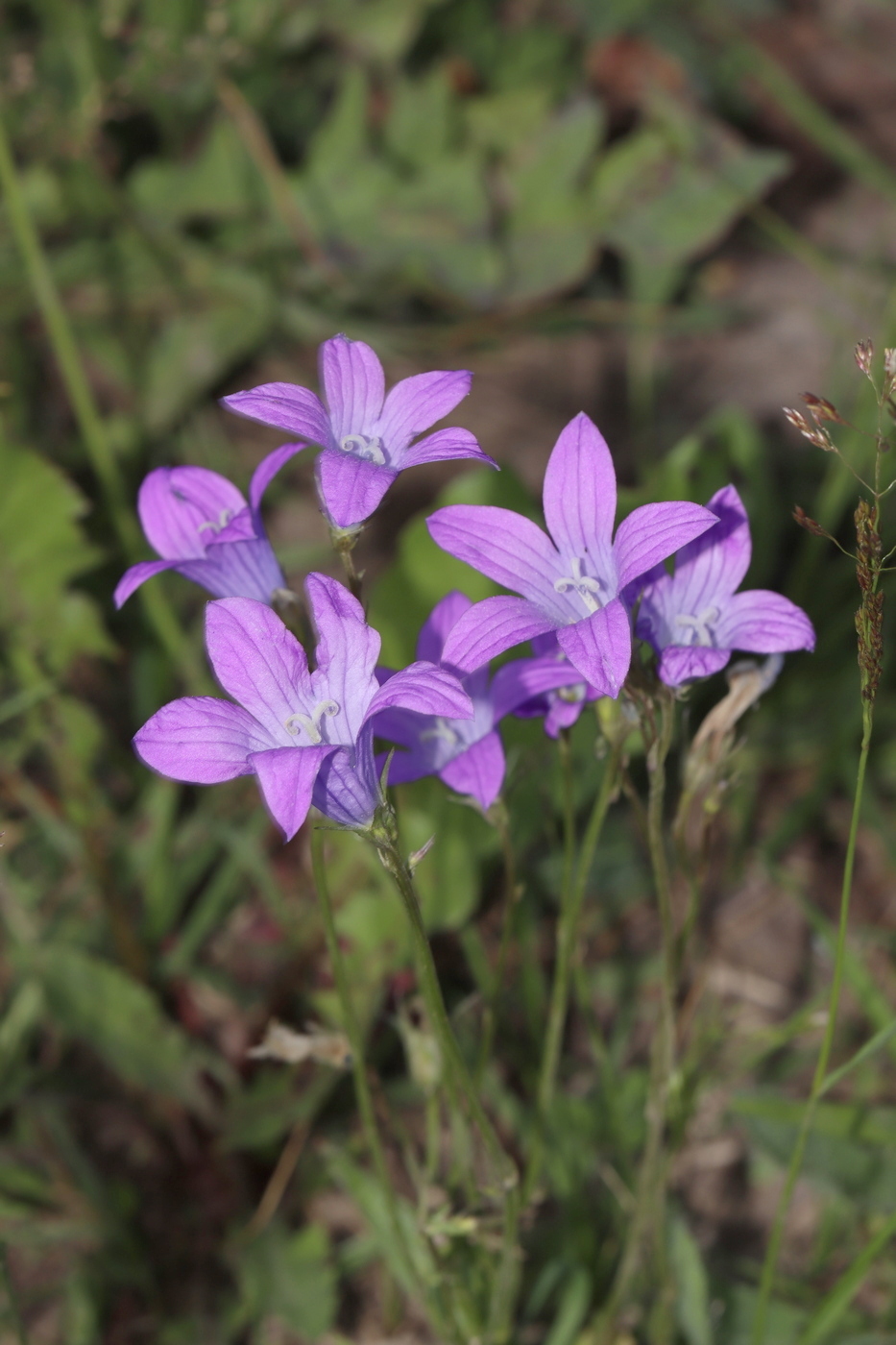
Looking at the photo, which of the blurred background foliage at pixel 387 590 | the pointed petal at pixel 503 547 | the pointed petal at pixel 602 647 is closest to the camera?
the pointed petal at pixel 602 647

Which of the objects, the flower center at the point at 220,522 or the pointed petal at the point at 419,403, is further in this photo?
the flower center at the point at 220,522

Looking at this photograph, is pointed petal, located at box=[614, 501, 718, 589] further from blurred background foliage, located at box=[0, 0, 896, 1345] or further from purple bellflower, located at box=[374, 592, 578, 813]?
blurred background foliage, located at box=[0, 0, 896, 1345]

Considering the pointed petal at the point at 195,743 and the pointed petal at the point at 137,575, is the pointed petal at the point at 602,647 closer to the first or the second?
the pointed petal at the point at 195,743

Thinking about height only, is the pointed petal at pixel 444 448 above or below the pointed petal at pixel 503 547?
→ above

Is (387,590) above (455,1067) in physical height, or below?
above

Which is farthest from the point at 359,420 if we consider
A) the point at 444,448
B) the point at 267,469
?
the point at 444,448

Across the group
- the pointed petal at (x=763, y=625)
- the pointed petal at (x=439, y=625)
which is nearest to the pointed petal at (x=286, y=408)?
the pointed petal at (x=439, y=625)

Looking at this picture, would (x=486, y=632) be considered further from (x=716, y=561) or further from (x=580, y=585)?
(x=716, y=561)
